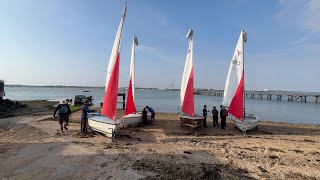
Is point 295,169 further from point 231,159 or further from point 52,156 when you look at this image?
point 52,156

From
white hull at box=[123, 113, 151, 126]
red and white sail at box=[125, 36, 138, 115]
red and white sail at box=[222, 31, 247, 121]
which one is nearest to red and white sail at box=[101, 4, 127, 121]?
white hull at box=[123, 113, 151, 126]

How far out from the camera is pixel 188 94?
63.5 ft

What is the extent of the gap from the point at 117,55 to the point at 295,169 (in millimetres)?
9623

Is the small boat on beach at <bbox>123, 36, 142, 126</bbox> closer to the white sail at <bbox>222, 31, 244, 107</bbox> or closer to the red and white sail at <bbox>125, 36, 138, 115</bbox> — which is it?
the red and white sail at <bbox>125, 36, 138, 115</bbox>

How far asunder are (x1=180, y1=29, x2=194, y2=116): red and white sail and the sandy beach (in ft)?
8.56

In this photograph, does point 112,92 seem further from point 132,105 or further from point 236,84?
point 236,84

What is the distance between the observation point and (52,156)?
A: 1103 cm

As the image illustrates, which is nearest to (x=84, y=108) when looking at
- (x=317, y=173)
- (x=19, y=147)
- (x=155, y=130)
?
(x=19, y=147)

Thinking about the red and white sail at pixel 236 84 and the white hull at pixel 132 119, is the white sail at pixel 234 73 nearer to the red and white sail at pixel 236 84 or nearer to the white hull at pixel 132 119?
the red and white sail at pixel 236 84

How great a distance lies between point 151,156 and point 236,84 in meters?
9.88

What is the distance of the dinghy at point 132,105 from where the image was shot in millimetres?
19594

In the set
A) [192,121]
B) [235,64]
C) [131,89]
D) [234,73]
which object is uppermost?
[235,64]

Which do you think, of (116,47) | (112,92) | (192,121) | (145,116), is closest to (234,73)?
(192,121)

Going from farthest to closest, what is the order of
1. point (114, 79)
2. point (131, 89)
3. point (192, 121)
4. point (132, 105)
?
point (131, 89) < point (132, 105) < point (192, 121) < point (114, 79)
